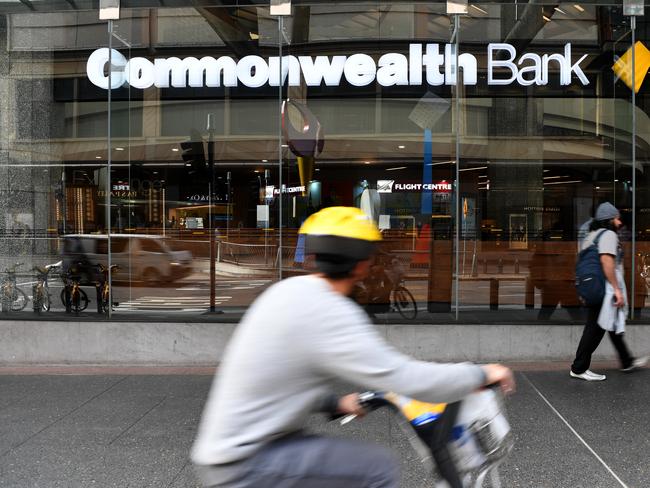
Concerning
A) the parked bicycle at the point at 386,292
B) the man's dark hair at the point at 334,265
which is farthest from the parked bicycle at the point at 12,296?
the man's dark hair at the point at 334,265

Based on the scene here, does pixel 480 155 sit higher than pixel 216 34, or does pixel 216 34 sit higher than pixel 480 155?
pixel 216 34

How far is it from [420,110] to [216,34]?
3128 mm

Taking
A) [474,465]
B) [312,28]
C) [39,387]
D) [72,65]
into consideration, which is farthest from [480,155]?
[474,465]

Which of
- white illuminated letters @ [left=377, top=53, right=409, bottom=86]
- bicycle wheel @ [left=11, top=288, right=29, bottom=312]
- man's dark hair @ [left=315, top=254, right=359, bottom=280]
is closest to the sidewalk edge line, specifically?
man's dark hair @ [left=315, top=254, right=359, bottom=280]

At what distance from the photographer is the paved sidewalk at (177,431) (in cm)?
410

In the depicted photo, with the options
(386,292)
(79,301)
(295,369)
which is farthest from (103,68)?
(295,369)

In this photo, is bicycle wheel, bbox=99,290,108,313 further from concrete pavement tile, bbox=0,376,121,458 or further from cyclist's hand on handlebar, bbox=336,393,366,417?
cyclist's hand on handlebar, bbox=336,393,366,417

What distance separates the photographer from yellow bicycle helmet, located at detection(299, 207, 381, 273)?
1.89 metres

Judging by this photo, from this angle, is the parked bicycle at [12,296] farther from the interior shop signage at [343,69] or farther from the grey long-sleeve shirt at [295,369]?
the grey long-sleeve shirt at [295,369]

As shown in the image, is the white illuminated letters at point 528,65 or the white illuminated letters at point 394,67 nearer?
the white illuminated letters at point 528,65

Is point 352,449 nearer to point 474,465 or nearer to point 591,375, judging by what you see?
point 474,465

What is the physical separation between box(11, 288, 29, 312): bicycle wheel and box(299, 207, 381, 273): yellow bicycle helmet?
7294 millimetres

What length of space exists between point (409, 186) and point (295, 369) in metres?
7.62

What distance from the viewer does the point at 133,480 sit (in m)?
4.05
